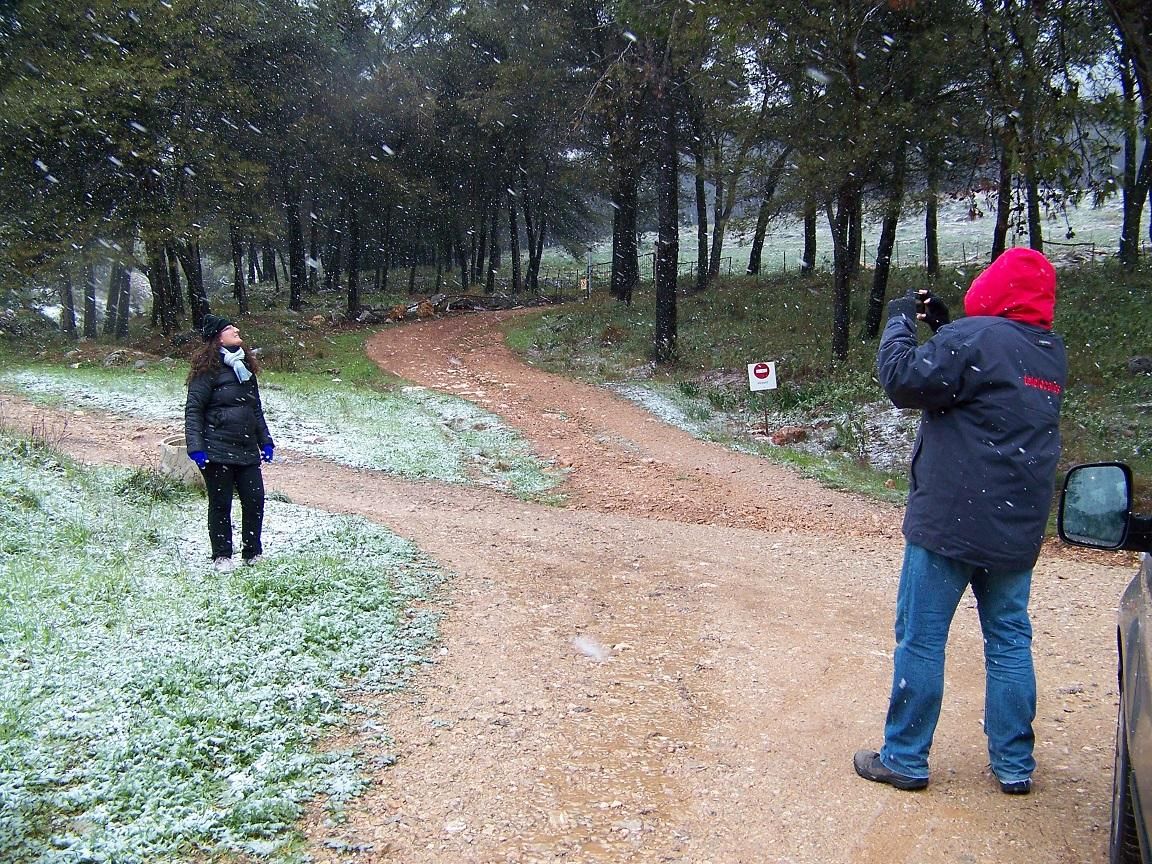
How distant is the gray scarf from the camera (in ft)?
23.0

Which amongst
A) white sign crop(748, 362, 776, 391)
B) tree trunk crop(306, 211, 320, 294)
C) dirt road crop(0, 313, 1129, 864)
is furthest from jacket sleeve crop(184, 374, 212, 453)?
tree trunk crop(306, 211, 320, 294)

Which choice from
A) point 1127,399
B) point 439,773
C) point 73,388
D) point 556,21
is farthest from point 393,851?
point 556,21

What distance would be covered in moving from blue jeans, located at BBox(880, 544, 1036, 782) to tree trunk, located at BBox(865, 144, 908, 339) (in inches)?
601

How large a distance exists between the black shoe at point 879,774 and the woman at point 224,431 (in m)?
5.12

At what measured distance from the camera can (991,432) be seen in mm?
3340

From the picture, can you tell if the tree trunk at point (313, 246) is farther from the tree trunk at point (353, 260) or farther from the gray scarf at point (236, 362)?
the gray scarf at point (236, 362)

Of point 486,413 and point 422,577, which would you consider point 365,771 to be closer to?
point 422,577

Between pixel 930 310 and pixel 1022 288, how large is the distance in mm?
443

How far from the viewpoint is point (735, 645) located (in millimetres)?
5844

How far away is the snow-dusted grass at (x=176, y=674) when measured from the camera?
3.34 m

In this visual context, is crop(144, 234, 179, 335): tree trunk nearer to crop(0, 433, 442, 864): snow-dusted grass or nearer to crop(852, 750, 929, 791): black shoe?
crop(0, 433, 442, 864): snow-dusted grass

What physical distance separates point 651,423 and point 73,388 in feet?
39.3

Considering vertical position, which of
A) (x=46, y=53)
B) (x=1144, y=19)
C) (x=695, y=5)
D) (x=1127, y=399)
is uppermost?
(x=46, y=53)

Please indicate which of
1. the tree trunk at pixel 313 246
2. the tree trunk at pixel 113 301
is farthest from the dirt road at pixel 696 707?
the tree trunk at pixel 313 246
